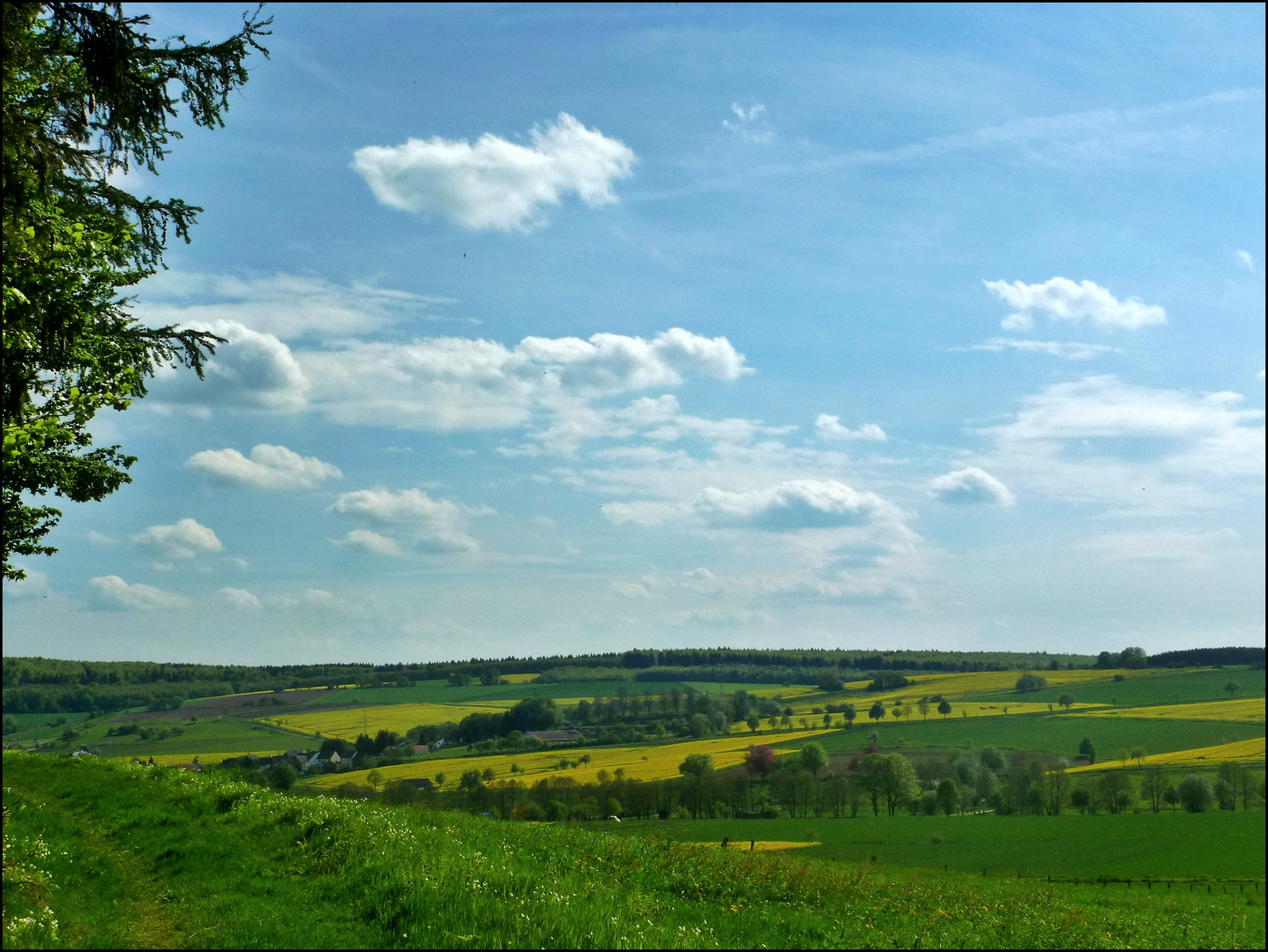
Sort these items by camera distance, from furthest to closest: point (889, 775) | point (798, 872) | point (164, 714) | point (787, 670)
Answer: point (787, 670) → point (164, 714) → point (889, 775) → point (798, 872)

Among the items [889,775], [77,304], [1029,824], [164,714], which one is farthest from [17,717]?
[77,304]

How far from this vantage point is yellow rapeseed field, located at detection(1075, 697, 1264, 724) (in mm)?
91438

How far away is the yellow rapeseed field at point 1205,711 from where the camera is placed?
9144 cm

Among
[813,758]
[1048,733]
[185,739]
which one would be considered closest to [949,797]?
[813,758]

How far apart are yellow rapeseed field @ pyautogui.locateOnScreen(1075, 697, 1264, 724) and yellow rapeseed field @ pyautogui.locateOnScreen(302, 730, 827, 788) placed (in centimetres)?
3577

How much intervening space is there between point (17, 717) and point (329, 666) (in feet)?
204

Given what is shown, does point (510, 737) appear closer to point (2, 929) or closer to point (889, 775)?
point (889, 775)

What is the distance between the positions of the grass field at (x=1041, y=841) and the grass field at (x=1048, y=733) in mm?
23537

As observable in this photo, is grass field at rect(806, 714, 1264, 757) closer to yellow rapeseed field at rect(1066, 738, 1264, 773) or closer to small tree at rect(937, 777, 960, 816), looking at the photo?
yellow rapeseed field at rect(1066, 738, 1264, 773)

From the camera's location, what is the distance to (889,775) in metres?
77.2

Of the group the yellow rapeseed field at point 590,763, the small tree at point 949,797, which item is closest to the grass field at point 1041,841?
the small tree at point 949,797

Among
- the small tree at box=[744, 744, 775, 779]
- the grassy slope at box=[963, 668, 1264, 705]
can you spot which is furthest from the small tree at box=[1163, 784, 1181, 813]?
the grassy slope at box=[963, 668, 1264, 705]

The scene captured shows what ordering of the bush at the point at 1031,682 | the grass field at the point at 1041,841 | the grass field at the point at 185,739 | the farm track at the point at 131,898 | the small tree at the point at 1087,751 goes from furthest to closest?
the bush at the point at 1031,682 → the grass field at the point at 185,739 → the small tree at the point at 1087,751 → the grass field at the point at 1041,841 → the farm track at the point at 131,898

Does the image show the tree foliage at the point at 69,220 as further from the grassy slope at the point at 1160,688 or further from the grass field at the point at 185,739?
the grassy slope at the point at 1160,688
